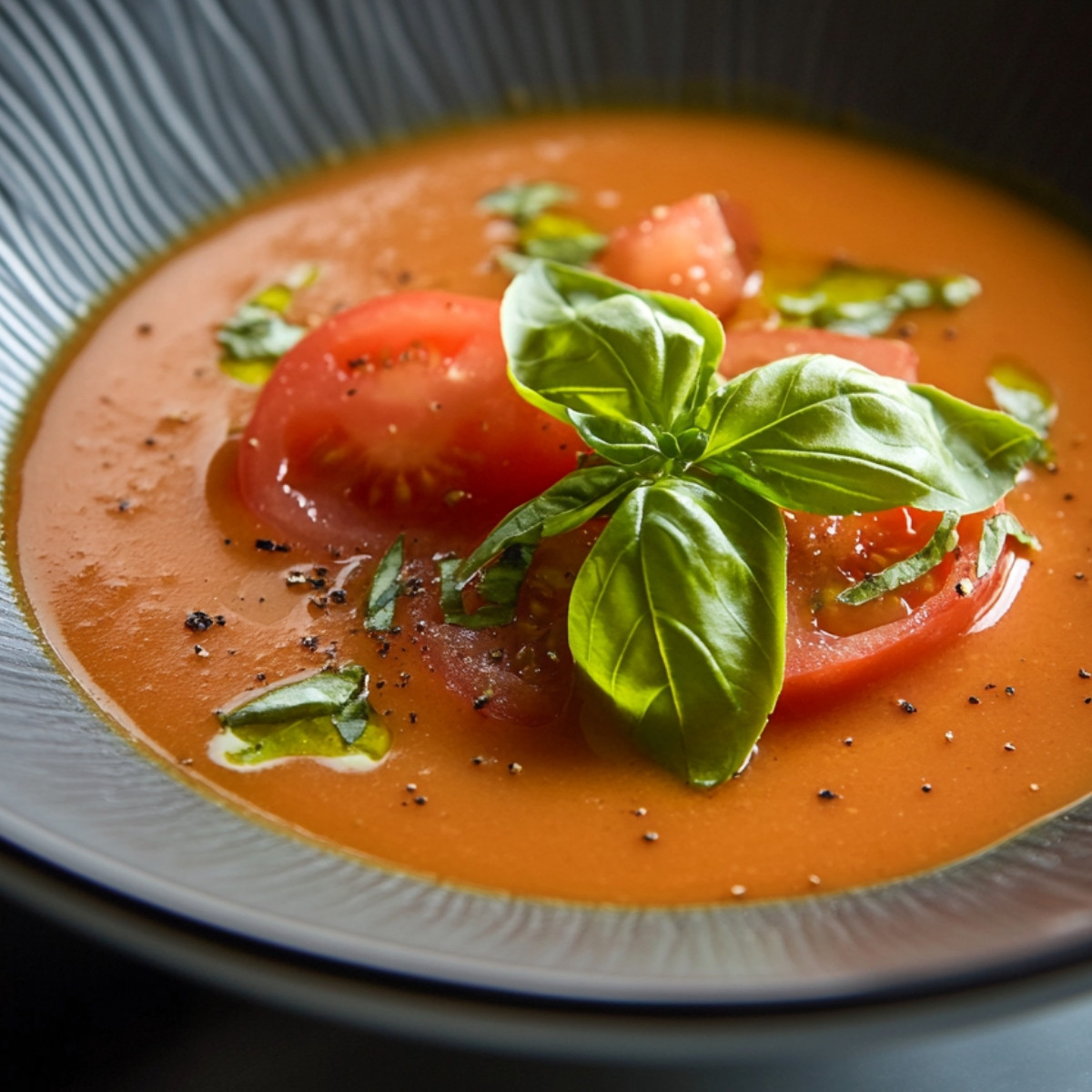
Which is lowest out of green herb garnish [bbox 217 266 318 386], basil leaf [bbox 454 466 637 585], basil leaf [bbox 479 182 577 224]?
green herb garnish [bbox 217 266 318 386]

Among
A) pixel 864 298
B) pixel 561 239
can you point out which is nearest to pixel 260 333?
pixel 561 239

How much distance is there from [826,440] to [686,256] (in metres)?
1.09

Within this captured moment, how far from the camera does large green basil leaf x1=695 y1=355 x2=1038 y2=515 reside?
1.99 meters

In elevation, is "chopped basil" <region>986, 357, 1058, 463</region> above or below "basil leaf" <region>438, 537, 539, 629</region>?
above

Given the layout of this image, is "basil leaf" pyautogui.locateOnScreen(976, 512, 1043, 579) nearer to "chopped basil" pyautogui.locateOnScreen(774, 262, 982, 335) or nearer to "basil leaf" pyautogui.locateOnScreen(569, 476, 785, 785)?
"basil leaf" pyautogui.locateOnScreen(569, 476, 785, 785)

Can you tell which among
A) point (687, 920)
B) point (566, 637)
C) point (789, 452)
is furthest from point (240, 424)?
point (687, 920)

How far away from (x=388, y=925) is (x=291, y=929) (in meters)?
0.20

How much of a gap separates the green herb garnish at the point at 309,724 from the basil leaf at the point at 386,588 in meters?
0.11

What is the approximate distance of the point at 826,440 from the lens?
78.7 inches

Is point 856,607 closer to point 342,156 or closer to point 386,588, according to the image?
point 386,588

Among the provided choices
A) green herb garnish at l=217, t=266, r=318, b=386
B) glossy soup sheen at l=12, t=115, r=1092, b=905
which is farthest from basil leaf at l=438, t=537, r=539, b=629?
green herb garnish at l=217, t=266, r=318, b=386

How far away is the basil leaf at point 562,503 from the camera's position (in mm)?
2027

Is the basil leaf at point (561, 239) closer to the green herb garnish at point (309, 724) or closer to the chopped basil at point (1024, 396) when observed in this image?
the chopped basil at point (1024, 396)

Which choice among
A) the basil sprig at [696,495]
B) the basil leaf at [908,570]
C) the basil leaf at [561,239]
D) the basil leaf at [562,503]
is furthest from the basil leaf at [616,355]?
the basil leaf at [561,239]
